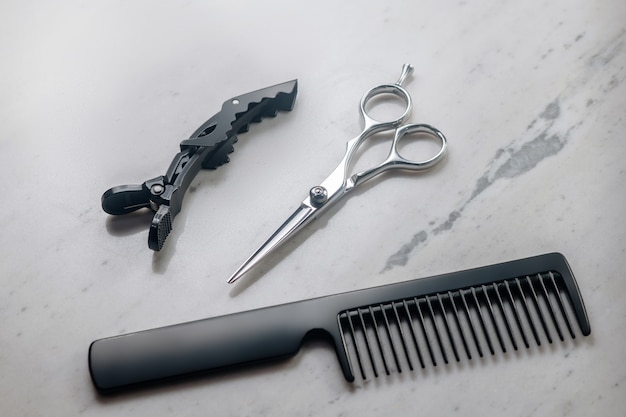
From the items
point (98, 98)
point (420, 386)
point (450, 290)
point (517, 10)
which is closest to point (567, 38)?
point (517, 10)

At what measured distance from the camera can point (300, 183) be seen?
1.05 m

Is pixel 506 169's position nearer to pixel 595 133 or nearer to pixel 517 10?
pixel 595 133

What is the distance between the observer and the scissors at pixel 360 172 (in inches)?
38.2

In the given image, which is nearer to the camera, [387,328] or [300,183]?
[387,328]

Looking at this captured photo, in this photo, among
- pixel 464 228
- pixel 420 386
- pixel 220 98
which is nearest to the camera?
pixel 420 386

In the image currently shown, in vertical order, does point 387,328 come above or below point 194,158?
below

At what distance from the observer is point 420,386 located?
898 mm

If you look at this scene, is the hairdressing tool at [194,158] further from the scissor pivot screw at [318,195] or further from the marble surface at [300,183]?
the scissor pivot screw at [318,195]

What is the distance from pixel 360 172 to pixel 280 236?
0.15 m

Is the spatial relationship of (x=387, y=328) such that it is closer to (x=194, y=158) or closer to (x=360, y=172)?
(x=360, y=172)

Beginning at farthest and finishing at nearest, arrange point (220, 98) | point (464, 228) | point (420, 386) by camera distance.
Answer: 1. point (220, 98)
2. point (464, 228)
3. point (420, 386)

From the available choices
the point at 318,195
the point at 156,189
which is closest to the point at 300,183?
the point at 318,195

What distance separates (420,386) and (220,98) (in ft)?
1.72

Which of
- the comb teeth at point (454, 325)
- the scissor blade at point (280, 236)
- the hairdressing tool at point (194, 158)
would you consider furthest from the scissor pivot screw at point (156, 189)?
the comb teeth at point (454, 325)
